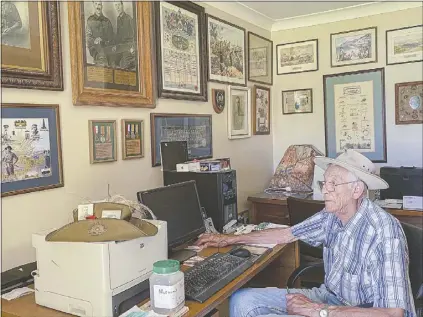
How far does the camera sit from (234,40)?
3.33m

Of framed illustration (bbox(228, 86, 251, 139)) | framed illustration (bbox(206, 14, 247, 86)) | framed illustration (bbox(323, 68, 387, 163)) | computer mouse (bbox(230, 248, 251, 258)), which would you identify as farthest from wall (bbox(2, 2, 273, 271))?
framed illustration (bbox(323, 68, 387, 163))

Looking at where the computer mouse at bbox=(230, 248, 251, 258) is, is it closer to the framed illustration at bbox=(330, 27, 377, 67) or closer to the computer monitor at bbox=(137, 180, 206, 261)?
the computer monitor at bbox=(137, 180, 206, 261)

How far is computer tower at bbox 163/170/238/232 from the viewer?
2383mm

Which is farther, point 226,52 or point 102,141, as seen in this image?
point 226,52

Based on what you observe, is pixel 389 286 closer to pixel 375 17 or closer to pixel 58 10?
pixel 58 10

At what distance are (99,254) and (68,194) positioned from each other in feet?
2.29

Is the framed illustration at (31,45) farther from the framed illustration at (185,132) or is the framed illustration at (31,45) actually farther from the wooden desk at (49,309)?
the wooden desk at (49,309)

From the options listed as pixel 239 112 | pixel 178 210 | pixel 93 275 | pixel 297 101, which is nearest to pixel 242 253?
pixel 178 210

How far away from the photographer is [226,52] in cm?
322

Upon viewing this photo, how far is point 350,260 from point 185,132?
1415mm

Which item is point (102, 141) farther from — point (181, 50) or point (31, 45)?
point (181, 50)

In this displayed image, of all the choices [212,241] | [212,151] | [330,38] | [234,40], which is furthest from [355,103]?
[212,241]

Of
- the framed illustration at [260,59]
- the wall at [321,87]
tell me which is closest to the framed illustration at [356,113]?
the wall at [321,87]

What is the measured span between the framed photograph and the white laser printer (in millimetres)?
2739
